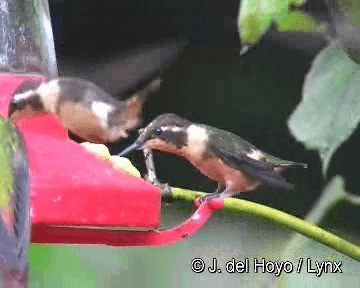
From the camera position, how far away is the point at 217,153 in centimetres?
174

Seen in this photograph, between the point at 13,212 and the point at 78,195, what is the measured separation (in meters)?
0.09

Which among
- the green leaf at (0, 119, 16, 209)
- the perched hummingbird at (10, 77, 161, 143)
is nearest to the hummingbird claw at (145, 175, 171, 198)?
the perched hummingbird at (10, 77, 161, 143)

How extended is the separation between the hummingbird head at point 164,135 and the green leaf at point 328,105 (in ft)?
0.80

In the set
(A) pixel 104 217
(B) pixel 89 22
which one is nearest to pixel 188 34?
(B) pixel 89 22

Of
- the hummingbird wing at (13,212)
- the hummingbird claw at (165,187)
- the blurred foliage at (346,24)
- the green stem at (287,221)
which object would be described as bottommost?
the green stem at (287,221)

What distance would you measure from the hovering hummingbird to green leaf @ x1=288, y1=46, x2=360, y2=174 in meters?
0.09

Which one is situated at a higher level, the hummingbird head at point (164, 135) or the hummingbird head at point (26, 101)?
the hummingbird head at point (26, 101)

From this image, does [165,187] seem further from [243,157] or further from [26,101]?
[26,101]

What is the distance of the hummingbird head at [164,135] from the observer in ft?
5.55

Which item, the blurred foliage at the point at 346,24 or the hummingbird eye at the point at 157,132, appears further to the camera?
the blurred foliage at the point at 346,24

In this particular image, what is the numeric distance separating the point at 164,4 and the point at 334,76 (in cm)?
39

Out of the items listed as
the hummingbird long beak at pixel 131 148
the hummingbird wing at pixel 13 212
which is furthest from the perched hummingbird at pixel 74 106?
the hummingbird long beak at pixel 131 148

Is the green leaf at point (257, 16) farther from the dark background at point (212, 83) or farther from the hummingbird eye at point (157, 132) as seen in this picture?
the hummingbird eye at point (157, 132)

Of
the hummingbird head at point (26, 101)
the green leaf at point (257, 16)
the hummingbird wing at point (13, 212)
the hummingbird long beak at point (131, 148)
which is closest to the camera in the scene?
the hummingbird wing at point (13, 212)
